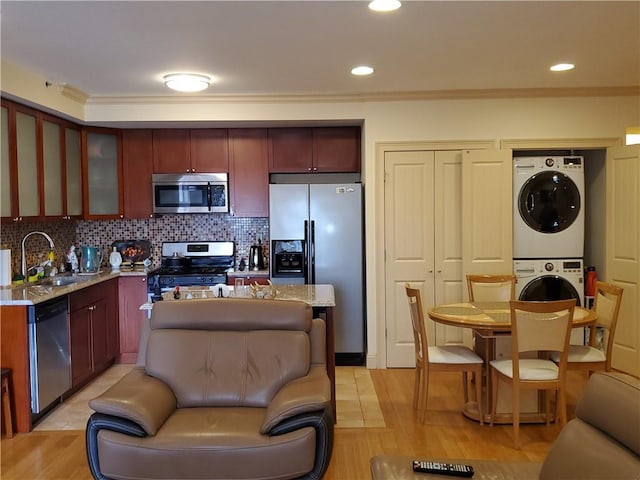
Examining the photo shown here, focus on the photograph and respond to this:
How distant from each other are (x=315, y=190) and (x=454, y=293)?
1.58 meters

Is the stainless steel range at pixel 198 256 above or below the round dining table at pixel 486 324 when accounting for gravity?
above

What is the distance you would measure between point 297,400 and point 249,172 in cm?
320

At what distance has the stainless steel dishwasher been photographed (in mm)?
3566

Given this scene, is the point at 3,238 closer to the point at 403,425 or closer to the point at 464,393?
the point at 403,425

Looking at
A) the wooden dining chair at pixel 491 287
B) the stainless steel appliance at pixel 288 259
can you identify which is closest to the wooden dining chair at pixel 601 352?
the wooden dining chair at pixel 491 287

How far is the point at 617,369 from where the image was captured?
186 inches

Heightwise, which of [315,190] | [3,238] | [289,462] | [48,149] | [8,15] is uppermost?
[8,15]

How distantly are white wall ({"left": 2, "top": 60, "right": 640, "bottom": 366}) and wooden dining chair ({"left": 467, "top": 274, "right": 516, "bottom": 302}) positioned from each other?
91 centimetres

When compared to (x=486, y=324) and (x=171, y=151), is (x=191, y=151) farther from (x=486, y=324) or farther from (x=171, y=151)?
(x=486, y=324)

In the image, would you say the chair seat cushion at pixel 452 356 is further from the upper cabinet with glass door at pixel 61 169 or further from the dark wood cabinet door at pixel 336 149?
the upper cabinet with glass door at pixel 61 169

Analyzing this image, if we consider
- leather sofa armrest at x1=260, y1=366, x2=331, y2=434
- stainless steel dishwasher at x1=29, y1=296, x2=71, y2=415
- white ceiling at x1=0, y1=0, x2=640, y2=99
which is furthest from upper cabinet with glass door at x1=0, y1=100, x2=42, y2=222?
leather sofa armrest at x1=260, y1=366, x2=331, y2=434

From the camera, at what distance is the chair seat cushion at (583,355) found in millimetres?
3559

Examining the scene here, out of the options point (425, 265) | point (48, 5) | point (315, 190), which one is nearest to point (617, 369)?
point (425, 265)

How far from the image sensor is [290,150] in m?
5.32
